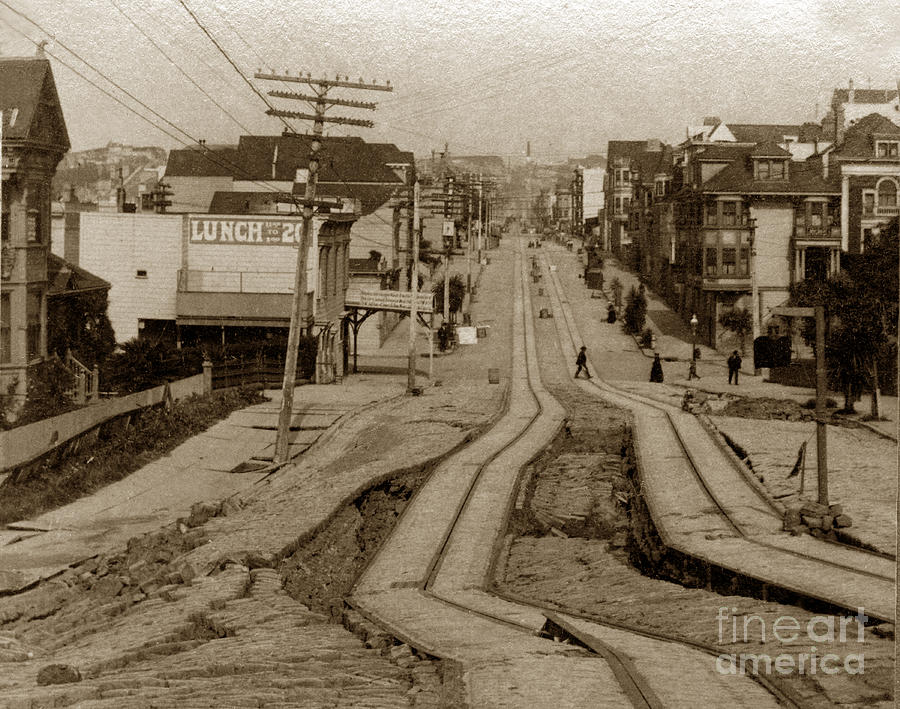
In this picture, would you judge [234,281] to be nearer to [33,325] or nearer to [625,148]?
[33,325]

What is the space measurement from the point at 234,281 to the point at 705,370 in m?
14.1

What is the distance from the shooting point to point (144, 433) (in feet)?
64.3

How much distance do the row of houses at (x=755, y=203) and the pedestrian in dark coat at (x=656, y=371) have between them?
1.88 meters

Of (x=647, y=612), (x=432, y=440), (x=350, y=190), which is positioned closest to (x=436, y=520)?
(x=647, y=612)

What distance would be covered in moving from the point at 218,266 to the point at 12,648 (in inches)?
491

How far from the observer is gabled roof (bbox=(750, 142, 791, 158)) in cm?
3419

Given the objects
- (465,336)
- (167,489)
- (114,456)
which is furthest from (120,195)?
(465,336)

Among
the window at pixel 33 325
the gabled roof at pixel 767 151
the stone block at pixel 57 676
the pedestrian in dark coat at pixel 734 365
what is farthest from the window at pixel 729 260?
the stone block at pixel 57 676

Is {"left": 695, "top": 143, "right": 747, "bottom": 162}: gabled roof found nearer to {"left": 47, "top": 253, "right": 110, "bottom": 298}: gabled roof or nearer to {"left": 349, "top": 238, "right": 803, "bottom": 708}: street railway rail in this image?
{"left": 349, "top": 238, "right": 803, "bottom": 708}: street railway rail

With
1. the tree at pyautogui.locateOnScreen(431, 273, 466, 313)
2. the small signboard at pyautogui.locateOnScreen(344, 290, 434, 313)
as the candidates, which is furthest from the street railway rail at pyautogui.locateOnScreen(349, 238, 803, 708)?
the tree at pyautogui.locateOnScreen(431, 273, 466, 313)

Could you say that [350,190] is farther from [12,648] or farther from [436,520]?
[12,648]

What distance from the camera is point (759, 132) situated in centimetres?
3284

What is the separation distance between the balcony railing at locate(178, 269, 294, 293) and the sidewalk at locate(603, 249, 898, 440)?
38.4 feet

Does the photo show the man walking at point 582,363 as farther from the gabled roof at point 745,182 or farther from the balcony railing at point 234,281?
the balcony railing at point 234,281
